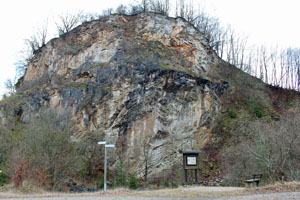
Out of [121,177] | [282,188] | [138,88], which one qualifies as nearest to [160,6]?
[138,88]

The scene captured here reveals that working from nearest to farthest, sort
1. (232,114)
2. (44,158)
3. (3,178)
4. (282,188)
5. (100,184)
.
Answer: (282,188)
(44,158)
(3,178)
(100,184)
(232,114)

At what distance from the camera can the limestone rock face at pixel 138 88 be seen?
2577cm

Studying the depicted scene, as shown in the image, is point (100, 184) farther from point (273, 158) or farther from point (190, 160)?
point (273, 158)

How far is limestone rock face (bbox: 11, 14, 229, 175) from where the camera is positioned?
Result: 84.5 feet

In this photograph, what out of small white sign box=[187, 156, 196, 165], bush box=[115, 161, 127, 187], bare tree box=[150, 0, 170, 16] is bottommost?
bush box=[115, 161, 127, 187]

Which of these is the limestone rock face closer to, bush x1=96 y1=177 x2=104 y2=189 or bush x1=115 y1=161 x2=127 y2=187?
bush x1=115 y1=161 x2=127 y2=187

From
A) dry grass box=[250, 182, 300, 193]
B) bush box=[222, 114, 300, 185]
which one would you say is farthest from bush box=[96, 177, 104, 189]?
dry grass box=[250, 182, 300, 193]

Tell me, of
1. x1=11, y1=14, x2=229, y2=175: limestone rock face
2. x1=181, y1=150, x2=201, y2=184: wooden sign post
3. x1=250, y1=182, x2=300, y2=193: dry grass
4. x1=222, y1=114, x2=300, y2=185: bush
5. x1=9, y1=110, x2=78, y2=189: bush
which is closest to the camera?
x1=250, y1=182, x2=300, y2=193: dry grass

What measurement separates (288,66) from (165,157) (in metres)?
27.6

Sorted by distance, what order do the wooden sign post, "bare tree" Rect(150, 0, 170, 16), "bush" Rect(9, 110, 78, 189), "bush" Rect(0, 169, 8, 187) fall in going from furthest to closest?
1. "bare tree" Rect(150, 0, 170, 16)
2. "bush" Rect(0, 169, 8, 187)
3. the wooden sign post
4. "bush" Rect(9, 110, 78, 189)

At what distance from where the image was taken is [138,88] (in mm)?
27172

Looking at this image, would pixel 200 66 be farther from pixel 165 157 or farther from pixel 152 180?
pixel 152 180

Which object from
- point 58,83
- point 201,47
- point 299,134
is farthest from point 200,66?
point 299,134

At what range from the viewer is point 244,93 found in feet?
109
